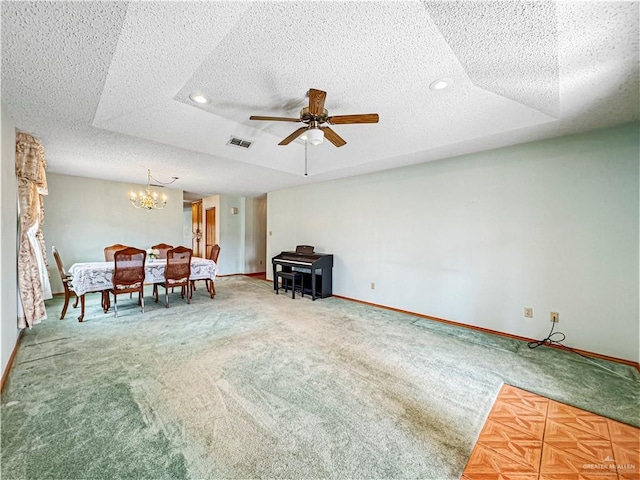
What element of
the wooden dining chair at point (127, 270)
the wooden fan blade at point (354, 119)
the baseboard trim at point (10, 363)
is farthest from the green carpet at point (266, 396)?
the wooden fan blade at point (354, 119)

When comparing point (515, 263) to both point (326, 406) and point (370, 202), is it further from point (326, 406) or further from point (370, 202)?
point (326, 406)

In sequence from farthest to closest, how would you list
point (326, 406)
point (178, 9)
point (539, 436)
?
point (326, 406) < point (539, 436) < point (178, 9)

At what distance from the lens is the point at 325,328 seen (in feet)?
11.3

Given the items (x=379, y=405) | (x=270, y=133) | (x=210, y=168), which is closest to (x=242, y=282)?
(x=210, y=168)

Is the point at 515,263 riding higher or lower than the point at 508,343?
higher

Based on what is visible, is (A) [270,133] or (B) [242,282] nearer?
(A) [270,133]

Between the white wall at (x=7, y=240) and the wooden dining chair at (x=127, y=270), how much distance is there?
3.33ft

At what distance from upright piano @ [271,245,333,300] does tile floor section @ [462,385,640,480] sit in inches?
135

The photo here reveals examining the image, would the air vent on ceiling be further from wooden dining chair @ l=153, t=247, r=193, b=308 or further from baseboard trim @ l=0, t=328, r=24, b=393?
baseboard trim @ l=0, t=328, r=24, b=393

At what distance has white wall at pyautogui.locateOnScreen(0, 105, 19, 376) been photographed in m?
2.15

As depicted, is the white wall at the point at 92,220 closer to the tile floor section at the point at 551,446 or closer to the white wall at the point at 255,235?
the white wall at the point at 255,235

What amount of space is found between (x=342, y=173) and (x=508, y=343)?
3.51 meters

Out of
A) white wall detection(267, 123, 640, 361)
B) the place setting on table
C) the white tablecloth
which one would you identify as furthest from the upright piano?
the white tablecloth

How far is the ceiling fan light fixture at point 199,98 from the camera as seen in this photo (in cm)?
241
